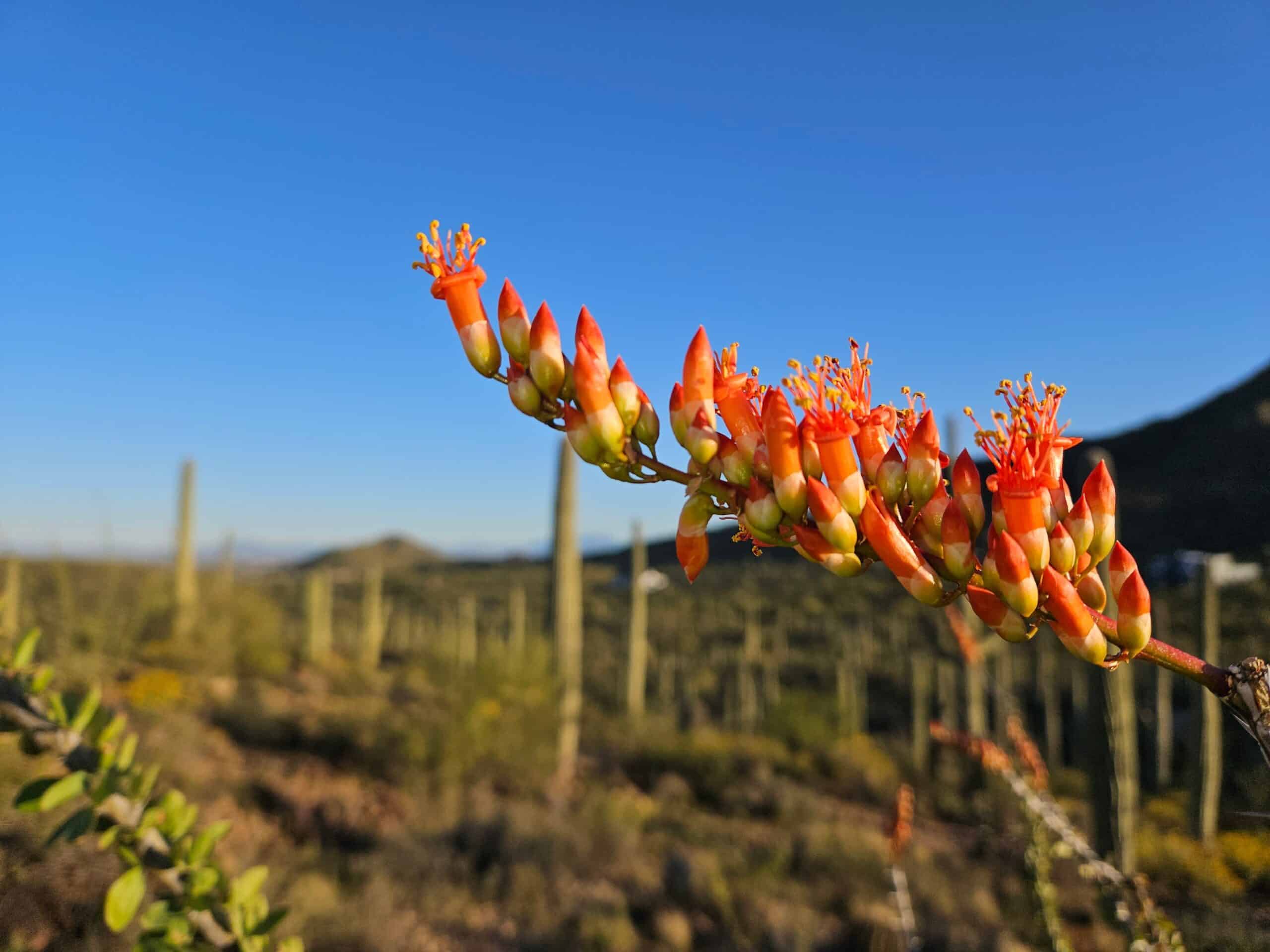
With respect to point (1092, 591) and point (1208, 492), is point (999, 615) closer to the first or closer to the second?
point (1092, 591)

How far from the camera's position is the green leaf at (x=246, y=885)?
58.8 inches

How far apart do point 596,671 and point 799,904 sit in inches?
722

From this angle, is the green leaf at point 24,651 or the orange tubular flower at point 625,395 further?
the green leaf at point 24,651

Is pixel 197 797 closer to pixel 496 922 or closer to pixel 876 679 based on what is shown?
pixel 496 922

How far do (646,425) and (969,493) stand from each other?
508 millimetres

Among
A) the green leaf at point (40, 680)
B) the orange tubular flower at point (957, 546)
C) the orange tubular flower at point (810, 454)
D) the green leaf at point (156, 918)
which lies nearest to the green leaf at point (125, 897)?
the green leaf at point (156, 918)

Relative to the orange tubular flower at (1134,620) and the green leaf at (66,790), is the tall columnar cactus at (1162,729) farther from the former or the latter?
the green leaf at (66,790)

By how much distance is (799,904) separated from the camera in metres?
7.75

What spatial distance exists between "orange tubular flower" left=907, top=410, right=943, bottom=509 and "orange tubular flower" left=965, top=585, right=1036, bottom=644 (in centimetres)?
17

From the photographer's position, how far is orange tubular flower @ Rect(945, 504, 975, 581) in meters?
1.08

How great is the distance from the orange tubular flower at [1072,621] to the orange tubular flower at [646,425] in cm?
59

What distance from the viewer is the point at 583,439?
1146mm

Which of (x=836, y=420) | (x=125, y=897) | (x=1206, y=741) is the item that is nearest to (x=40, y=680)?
(x=125, y=897)

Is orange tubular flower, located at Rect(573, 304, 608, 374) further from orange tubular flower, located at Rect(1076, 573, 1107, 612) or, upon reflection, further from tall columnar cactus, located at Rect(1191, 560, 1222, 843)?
tall columnar cactus, located at Rect(1191, 560, 1222, 843)
